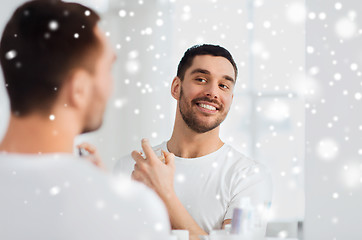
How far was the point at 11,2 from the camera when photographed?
0.99 meters

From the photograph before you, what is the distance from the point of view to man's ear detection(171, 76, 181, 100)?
1.06 metres

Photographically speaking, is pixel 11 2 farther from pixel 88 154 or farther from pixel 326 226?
pixel 326 226

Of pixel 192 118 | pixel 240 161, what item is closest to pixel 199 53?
pixel 192 118

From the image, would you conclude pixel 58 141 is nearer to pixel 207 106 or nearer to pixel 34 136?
pixel 34 136

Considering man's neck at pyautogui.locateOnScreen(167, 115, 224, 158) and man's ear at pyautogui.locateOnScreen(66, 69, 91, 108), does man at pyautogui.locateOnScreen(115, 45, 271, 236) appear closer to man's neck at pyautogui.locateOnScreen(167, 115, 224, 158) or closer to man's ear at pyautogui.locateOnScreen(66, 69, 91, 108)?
→ man's neck at pyautogui.locateOnScreen(167, 115, 224, 158)

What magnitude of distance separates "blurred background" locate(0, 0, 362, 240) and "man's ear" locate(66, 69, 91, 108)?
276 mm

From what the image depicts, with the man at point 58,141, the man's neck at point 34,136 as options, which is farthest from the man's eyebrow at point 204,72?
the man's neck at point 34,136

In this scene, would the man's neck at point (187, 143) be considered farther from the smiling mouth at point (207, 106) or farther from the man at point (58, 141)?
the man at point (58, 141)

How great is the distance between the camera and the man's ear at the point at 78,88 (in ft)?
2.41

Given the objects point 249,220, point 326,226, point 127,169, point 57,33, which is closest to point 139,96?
point 127,169

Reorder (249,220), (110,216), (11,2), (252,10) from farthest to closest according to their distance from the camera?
(252,10)
(11,2)
(249,220)
(110,216)

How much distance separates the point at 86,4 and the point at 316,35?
627 mm

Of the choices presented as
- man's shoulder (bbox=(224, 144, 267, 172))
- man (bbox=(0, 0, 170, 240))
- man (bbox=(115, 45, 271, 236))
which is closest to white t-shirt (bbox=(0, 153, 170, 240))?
man (bbox=(0, 0, 170, 240))

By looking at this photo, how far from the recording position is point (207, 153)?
1.05 m
